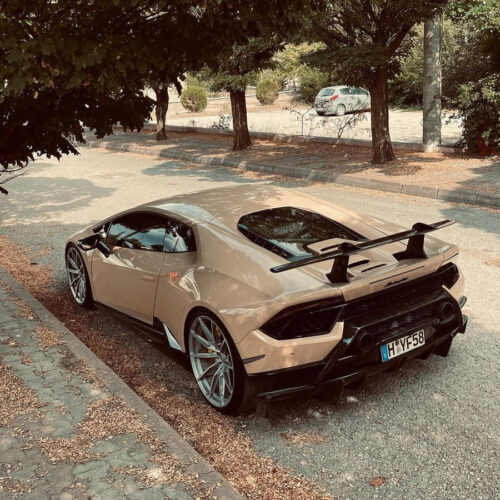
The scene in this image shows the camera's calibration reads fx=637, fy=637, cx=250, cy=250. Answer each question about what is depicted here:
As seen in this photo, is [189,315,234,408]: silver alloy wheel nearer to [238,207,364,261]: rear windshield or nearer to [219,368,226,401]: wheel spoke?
[219,368,226,401]: wheel spoke

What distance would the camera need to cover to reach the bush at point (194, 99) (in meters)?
40.6

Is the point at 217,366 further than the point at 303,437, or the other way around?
the point at 217,366

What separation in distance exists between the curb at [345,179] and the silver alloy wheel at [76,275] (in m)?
7.34

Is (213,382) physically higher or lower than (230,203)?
lower

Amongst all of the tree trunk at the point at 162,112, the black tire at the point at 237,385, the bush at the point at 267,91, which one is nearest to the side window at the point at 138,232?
the black tire at the point at 237,385

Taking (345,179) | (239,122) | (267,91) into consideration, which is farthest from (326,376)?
(267,91)

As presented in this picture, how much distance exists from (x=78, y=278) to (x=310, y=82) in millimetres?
34227

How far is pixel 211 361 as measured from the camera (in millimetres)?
4652

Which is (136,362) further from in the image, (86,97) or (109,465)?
(86,97)

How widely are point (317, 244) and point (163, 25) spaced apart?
2078mm

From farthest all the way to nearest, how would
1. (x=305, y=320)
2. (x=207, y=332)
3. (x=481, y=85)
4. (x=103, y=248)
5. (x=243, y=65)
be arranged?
(x=243, y=65)
(x=481, y=85)
(x=103, y=248)
(x=207, y=332)
(x=305, y=320)

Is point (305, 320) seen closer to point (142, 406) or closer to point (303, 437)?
point (303, 437)

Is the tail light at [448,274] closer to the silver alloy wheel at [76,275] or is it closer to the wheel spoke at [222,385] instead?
the wheel spoke at [222,385]

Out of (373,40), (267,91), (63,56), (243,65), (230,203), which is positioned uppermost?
(373,40)
